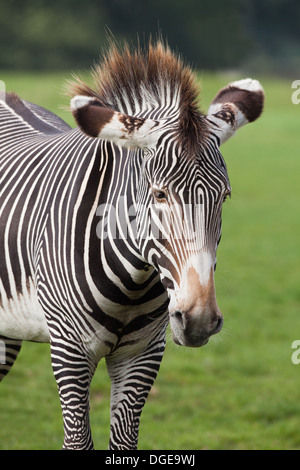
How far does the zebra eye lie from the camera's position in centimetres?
280

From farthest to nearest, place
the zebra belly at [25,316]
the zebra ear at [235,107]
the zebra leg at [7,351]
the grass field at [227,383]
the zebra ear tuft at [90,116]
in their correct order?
1. the grass field at [227,383]
2. the zebra leg at [7,351]
3. the zebra belly at [25,316]
4. the zebra ear at [235,107]
5. the zebra ear tuft at [90,116]

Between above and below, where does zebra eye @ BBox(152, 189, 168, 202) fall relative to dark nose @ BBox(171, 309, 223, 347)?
above

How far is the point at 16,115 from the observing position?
4430mm

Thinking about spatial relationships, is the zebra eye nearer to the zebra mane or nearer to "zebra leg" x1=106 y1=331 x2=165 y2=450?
the zebra mane

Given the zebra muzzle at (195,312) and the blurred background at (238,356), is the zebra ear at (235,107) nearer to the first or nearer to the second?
the blurred background at (238,356)

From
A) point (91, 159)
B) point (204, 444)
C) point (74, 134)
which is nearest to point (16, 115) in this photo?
point (74, 134)

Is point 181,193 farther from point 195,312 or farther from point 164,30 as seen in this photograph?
point 164,30

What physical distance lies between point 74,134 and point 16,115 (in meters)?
0.88

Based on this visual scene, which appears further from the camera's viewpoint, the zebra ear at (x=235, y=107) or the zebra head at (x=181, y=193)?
the zebra ear at (x=235, y=107)

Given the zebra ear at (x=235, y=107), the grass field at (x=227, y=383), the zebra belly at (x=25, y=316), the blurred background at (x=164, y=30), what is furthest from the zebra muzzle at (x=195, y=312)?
the blurred background at (x=164, y=30)

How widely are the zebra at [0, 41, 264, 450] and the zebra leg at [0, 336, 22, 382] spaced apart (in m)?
0.58

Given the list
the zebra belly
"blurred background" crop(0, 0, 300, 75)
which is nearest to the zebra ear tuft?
the zebra belly

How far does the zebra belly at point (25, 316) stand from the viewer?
356 centimetres
